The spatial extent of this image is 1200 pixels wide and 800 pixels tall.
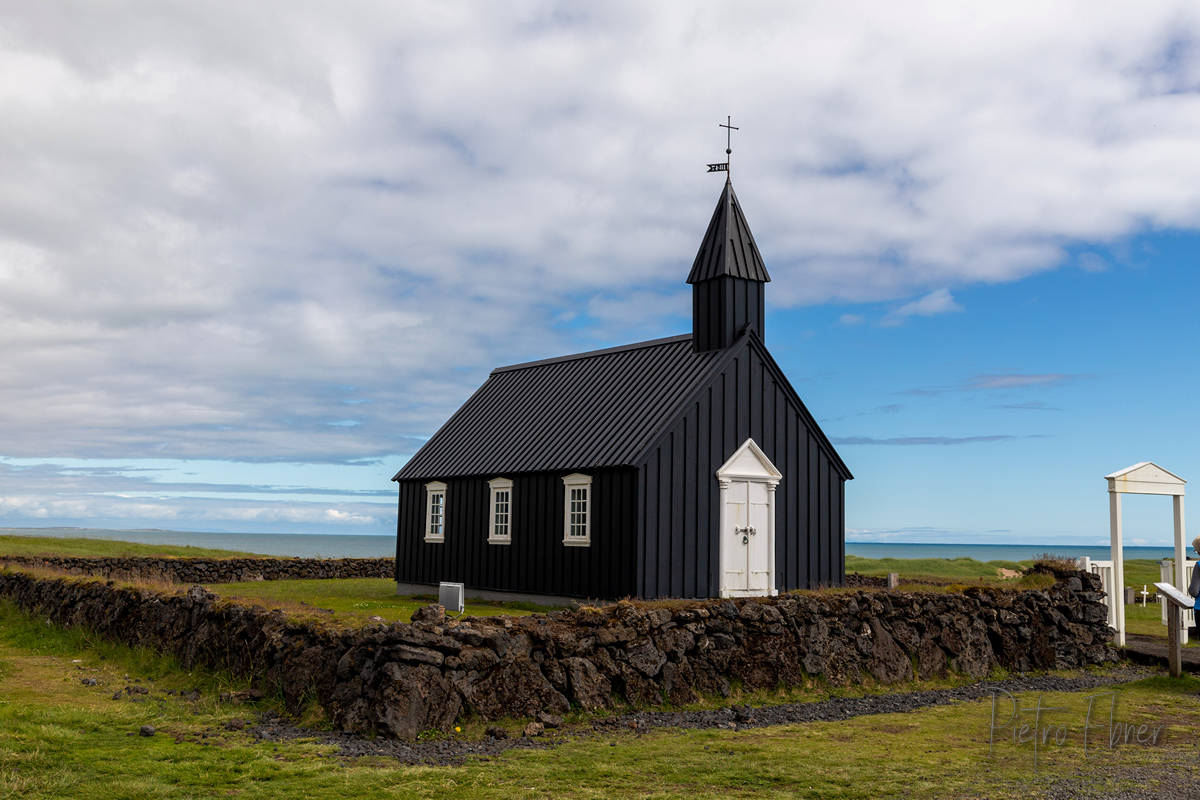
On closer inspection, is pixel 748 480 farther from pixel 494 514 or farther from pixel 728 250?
pixel 494 514

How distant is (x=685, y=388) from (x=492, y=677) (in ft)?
36.0

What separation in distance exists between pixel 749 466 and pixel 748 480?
0.32m

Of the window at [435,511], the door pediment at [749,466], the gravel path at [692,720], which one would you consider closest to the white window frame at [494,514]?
the window at [435,511]

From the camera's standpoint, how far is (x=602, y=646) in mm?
13508

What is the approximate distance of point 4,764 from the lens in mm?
10070

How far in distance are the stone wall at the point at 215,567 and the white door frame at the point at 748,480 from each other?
20.4 metres

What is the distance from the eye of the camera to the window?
27156 millimetres

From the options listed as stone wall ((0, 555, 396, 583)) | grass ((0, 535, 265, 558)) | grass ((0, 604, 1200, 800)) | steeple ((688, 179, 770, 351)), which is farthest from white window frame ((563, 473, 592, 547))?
grass ((0, 535, 265, 558))

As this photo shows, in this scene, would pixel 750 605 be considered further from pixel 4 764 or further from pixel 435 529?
pixel 435 529

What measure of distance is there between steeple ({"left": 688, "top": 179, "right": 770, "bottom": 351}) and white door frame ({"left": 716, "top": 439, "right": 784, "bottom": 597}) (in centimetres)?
274

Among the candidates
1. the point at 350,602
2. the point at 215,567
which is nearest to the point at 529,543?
the point at 350,602

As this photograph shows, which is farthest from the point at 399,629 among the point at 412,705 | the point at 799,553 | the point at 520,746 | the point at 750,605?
the point at 799,553

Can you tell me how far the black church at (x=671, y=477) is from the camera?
20.9 meters

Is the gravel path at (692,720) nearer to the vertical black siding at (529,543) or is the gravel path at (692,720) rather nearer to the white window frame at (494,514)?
the vertical black siding at (529,543)
